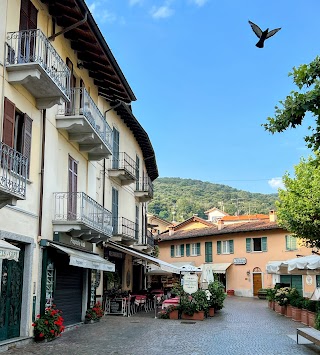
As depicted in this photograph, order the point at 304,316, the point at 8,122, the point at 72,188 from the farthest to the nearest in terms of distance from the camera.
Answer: the point at 304,316 < the point at 72,188 < the point at 8,122

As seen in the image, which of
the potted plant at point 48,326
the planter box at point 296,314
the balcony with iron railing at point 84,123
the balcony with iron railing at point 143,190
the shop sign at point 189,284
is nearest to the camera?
the potted plant at point 48,326

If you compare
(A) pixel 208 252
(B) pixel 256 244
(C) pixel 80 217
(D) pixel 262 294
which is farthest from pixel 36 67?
(A) pixel 208 252

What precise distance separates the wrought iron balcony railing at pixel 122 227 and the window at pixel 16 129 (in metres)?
10.2

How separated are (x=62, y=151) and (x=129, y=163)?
9196mm

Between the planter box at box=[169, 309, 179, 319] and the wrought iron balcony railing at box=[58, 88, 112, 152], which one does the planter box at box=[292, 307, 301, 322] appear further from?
the wrought iron balcony railing at box=[58, 88, 112, 152]

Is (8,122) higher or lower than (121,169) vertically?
lower

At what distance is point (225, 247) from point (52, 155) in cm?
3394

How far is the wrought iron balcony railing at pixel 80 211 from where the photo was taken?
14372 mm

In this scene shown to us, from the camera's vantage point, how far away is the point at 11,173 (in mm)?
9766

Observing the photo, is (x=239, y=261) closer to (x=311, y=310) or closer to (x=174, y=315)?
(x=174, y=315)

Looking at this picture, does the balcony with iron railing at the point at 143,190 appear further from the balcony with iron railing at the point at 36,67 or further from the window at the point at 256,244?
the window at the point at 256,244

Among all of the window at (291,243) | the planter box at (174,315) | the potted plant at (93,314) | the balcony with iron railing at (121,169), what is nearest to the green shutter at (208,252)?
the window at (291,243)

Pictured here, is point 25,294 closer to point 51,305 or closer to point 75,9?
point 51,305

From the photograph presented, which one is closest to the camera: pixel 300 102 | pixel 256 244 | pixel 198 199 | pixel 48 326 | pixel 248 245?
pixel 300 102
